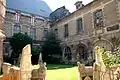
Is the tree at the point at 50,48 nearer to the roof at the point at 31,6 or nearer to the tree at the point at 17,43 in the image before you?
the tree at the point at 17,43

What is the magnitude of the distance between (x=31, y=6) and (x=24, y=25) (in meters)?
5.42

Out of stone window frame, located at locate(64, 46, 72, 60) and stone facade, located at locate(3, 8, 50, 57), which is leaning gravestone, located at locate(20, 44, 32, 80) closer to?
stone window frame, located at locate(64, 46, 72, 60)

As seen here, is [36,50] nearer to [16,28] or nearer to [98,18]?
[16,28]

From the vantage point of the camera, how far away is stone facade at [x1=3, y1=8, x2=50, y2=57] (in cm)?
2582

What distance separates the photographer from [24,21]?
2748cm

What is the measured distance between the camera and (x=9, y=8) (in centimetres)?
2688

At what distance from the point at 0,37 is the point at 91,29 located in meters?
10.5

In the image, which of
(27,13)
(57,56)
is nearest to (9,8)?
(27,13)

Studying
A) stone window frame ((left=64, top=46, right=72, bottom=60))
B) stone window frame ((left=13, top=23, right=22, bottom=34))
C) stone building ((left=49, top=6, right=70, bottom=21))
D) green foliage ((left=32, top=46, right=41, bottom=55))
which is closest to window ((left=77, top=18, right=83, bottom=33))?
stone window frame ((left=64, top=46, right=72, bottom=60))

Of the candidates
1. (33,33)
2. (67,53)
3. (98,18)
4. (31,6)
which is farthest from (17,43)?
(31,6)

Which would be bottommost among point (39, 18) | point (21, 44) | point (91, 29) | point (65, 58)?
point (65, 58)

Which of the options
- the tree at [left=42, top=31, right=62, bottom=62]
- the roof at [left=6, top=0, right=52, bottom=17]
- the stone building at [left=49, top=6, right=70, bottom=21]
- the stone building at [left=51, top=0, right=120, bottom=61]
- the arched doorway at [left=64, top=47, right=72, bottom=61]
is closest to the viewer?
the stone building at [left=51, top=0, right=120, bottom=61]

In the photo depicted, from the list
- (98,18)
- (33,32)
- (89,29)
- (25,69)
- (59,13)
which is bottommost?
(25,69)

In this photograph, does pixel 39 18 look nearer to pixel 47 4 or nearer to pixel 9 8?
pixel 9 8
